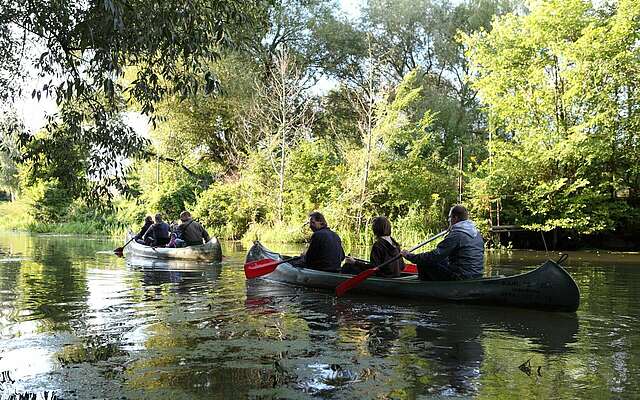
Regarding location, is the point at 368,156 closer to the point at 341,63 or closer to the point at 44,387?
the point at 341,63

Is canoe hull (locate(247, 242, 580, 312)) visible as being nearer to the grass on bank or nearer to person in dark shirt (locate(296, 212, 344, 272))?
person in dark shirt (locate(296, 212, 344, 272))

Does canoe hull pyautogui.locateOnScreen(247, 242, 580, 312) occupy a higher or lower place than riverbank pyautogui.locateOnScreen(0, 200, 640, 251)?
lower

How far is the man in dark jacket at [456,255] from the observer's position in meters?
8.68

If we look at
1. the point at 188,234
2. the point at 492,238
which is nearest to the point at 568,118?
the point at 492,238

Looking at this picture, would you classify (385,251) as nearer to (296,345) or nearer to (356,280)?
(356,280)

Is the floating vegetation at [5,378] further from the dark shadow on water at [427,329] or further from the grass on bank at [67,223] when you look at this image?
the grass on bank at [67,223]

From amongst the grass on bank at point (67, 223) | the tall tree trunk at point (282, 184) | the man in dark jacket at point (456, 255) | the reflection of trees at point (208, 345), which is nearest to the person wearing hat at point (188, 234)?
the reflection of trees at point (208, 345)

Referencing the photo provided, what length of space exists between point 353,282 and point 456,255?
1.69m

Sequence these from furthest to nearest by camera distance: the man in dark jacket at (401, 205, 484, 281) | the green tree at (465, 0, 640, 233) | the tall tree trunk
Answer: the tall tree trunk < the green tree at (465, 0, 640, 233) < the man in dark jacket at (401, 205, 484, 281)

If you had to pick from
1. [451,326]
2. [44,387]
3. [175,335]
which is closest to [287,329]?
[175,335]

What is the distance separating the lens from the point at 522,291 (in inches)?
331

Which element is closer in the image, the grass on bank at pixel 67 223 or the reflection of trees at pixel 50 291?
the reflection of trees at pixel 50 291

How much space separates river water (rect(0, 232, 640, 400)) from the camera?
15.8ft

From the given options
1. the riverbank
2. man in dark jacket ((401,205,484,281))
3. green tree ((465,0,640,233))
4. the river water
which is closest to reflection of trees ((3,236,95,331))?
the river water
